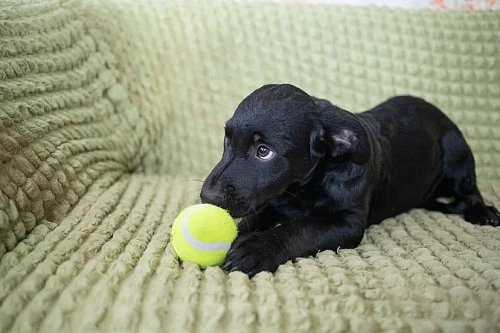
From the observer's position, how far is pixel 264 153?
181 centimetres

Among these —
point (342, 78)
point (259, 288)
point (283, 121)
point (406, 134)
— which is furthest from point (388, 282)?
point (342, 78)

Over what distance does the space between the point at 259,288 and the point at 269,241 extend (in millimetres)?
267

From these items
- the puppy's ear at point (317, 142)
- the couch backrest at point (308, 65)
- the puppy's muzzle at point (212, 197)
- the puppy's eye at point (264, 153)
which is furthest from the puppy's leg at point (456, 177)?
the puppy's muzzle at point (212, 197)

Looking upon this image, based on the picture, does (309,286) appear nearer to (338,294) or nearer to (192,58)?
(338,294)

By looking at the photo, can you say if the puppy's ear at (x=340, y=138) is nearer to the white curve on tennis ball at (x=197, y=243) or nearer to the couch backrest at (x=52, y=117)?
the white curve on tennis ball at (x=197, y=243)

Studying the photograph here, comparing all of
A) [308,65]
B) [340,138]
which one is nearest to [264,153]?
[340,138]

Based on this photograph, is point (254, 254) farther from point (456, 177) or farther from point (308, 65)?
point (308, 65)

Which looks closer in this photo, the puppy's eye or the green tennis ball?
the green tennis ball

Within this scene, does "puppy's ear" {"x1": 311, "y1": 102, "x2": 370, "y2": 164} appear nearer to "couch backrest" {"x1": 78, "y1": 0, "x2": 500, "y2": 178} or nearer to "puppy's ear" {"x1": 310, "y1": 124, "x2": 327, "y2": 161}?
"puppy's ear" {"x1": 310, "y1": 124, "x2": 327, "y2": 161}

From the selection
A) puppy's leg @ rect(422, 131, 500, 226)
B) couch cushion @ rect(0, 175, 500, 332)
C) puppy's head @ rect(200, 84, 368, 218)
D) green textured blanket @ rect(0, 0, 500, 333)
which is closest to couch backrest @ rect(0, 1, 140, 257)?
green textured blanket @ rect(0, 0, 500, 333)

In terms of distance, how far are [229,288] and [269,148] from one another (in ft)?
1.92

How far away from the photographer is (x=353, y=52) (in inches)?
118

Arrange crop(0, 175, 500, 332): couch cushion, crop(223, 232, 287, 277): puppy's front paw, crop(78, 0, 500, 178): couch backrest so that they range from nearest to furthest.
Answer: crop(0, 175, 500, 332): couch cushion → crop(223, 232, 287, 277): puppy's front paw → crop(78, 0, 500, 178): couch backrest

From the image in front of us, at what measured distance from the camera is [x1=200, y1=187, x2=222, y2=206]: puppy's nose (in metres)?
1.70
